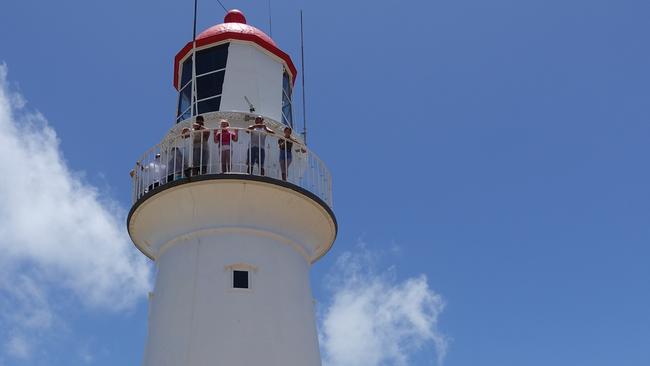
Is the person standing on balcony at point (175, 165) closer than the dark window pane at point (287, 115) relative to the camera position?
Yes

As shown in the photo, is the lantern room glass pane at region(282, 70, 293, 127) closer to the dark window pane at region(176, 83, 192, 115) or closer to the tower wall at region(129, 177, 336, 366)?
the dark window pane at region(176, 83, 192, 115)

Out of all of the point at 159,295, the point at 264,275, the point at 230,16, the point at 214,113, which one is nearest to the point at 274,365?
the point at 264,275

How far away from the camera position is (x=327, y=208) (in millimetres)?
12406

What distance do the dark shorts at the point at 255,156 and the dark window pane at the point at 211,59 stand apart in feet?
6.92

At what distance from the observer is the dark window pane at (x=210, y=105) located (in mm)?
13070

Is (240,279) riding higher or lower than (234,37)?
lower

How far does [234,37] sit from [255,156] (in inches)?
103

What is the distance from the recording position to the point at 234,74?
1333 cm

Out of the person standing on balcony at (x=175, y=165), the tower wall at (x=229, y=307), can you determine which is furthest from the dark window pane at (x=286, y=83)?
the tower wall at (x=229, y=307)

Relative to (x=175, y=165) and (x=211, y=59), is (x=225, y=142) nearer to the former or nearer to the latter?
(x=175, y=165)

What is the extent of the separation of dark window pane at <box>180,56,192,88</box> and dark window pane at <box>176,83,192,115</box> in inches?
5.4

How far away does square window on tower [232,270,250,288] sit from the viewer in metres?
11.4

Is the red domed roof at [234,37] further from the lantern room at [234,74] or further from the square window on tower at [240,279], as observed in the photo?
the square window on tower at [240,279]

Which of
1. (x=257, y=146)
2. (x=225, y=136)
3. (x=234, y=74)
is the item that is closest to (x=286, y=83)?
(x=234, y=74)
